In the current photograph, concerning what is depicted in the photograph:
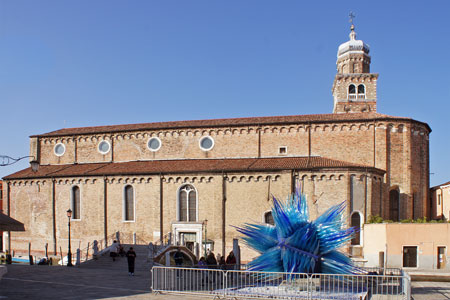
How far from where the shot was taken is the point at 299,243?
1563 centimetres

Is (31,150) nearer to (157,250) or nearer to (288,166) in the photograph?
(157,250)

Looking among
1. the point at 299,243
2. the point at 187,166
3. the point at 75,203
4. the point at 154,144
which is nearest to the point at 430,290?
the point at 299,243

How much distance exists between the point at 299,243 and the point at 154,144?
24.7 meters

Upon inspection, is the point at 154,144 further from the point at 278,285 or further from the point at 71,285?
the point at 278,285

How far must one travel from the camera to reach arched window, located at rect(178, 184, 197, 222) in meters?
34.4

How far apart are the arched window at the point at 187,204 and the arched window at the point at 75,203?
8.74 meters

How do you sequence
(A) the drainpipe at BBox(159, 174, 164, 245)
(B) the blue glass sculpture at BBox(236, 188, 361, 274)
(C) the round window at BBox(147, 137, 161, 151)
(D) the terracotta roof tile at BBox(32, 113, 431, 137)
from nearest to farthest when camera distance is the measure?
(B) the blue glass sculpture at BBox(236, 188, 361, 274), (A) the drainpipe at BBox(159, 174, 164, 245), (D) the terracotta roof tile at BBox(32, 113, 431, 137), (C) the round window at BBox(147, 137, 161, 151)

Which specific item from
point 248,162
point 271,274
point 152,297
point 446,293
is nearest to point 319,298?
point 271,274

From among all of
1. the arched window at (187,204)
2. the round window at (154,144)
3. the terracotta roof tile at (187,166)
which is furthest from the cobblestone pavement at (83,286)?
the round window at (154,144)

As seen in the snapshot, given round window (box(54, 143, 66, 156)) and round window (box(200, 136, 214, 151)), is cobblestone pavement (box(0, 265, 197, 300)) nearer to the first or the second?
round window (box(200, 136, 214, 151))

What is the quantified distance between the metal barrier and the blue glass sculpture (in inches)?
12.0

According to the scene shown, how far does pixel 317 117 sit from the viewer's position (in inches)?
1417

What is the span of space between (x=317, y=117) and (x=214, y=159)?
338 inches

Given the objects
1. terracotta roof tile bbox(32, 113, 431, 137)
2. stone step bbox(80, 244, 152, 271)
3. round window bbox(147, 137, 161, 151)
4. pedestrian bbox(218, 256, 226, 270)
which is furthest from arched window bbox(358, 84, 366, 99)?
pedestrian bbox(218, 256, 226, 270)
